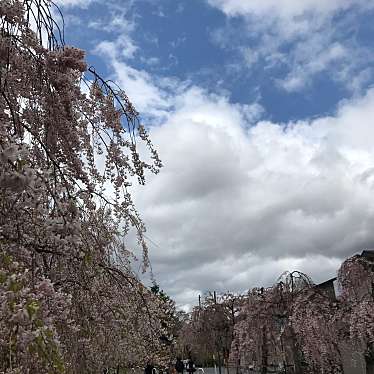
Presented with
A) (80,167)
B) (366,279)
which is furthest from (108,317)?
(366,279)

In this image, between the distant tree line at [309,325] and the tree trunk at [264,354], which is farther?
the tree trunk at [264,354]

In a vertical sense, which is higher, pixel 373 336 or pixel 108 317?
pixel 373 336

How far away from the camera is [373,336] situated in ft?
35.0

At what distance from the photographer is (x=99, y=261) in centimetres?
307

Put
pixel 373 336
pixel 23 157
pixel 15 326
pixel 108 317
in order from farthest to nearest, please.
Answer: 1. pixel 373 336
2. pixel 108 317
3. pixel 23 157
4. pixel 15 326

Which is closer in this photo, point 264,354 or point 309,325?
point 309,325

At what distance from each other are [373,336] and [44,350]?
34.9 feet

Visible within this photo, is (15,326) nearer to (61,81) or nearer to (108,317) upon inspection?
(61,81)

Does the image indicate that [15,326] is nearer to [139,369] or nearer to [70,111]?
[70,111]

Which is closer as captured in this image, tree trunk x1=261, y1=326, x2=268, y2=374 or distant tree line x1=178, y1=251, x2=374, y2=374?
distant tree line x1=178, y1=251, x2=374, y2=374

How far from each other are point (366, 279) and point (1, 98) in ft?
36.2

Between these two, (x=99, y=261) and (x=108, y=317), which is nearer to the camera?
(x=99, y=261)

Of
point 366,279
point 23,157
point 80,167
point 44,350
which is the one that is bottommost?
point 44,350

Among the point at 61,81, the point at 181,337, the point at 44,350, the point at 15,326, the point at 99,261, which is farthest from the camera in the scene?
the point at 181,337
